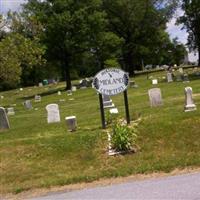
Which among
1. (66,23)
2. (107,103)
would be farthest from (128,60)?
(107,103)

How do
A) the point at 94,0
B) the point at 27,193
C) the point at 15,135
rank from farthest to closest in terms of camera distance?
the point at 94,0 < the point at 15,135 < the point at 27,193

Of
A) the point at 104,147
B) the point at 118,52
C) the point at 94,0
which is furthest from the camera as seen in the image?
the point at 118,52

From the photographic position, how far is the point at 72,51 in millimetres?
58625

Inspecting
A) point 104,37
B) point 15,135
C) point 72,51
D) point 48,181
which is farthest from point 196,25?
point 48,181

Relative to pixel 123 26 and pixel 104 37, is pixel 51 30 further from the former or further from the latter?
pixel 123 26

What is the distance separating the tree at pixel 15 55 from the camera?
41.3 m

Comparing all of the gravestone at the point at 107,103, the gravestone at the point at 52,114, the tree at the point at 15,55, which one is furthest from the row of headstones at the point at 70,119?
the tree at the point at 15,55

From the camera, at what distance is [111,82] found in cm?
1491

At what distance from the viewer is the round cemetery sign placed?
586 inches

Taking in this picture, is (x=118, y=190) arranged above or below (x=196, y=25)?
below

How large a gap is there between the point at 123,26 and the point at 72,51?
50.9 feet

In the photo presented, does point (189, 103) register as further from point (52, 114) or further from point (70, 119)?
point (52, 114)

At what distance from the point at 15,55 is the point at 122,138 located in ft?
98.7

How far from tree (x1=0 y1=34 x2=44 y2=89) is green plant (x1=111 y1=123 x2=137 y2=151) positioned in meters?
28.6
